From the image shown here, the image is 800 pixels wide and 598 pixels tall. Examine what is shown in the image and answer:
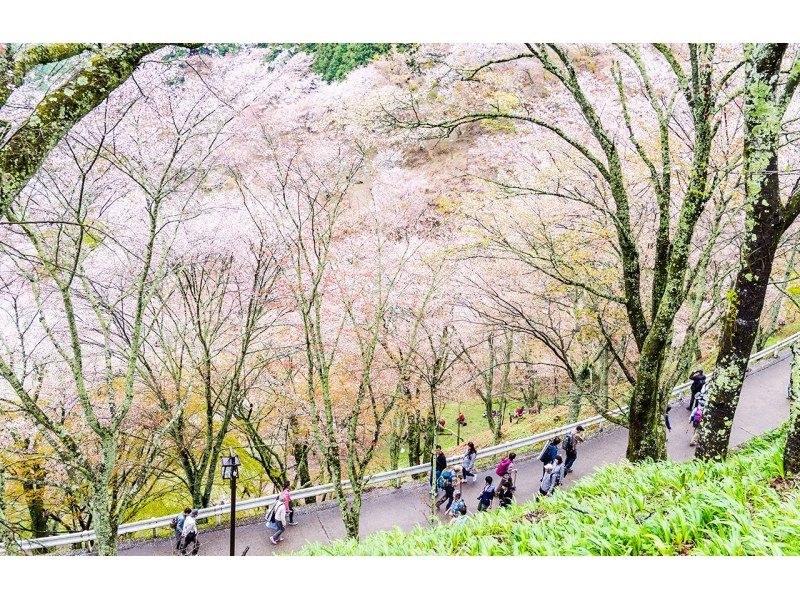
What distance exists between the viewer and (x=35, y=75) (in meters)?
3.76

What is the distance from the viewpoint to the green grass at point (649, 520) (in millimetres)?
3170

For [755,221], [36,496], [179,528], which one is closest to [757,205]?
[755,221]

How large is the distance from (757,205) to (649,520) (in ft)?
9.17

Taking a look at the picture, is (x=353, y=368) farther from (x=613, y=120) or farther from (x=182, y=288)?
(x=613, y=120)

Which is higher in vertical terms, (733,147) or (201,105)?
(201,105)

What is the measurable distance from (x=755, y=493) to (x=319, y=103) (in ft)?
26.9

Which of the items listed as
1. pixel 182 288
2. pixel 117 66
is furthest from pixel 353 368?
pixel 117 66

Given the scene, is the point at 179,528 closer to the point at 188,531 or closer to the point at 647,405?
the point at 188,531

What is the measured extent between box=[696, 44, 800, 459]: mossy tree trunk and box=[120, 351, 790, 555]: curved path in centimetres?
518

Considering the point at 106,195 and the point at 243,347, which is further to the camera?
the point at 243,347

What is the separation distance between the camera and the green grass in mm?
3170

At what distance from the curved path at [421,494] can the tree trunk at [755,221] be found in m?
5.00

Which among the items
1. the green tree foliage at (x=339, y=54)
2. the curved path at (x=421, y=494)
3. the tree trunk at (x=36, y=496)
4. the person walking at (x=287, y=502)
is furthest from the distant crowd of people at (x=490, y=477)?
the tree trunk at (x=36, y=496)

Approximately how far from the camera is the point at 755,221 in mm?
4074
